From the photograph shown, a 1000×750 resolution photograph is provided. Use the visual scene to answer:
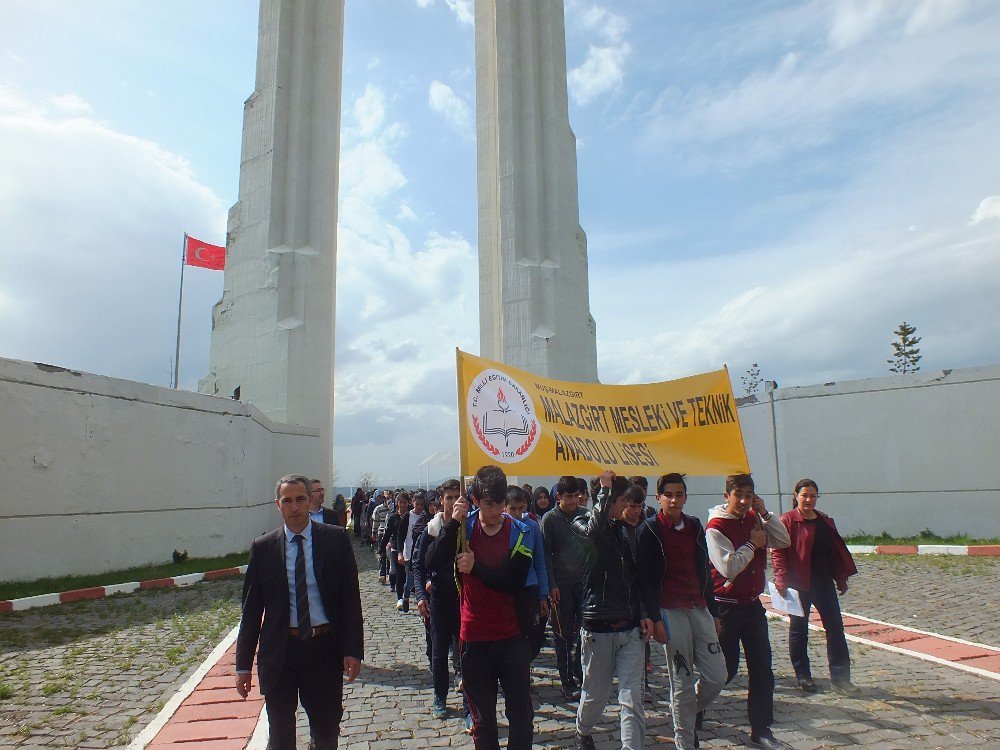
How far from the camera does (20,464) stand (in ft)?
34.3

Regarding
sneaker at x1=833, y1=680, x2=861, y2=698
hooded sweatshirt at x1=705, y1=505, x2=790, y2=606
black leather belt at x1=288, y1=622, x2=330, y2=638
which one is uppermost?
hooded sweatshirt at x1=705, y1=505, x2=790, y2=606

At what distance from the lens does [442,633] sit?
538cm

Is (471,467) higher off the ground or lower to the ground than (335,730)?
higher

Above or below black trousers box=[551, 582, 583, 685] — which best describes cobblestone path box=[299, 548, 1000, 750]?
below

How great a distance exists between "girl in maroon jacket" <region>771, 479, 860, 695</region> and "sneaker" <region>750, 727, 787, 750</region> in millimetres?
1413

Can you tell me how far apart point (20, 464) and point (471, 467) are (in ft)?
30.0

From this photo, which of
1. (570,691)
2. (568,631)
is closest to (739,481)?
(568,631)

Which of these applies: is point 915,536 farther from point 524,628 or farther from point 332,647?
point 332,647

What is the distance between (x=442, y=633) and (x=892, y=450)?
44.7 ft

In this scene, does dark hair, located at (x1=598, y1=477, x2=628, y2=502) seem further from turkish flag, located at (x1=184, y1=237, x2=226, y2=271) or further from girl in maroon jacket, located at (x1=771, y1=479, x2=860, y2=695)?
turkish flag, located at (x1=184, y1=237, x2=226, y2=271)

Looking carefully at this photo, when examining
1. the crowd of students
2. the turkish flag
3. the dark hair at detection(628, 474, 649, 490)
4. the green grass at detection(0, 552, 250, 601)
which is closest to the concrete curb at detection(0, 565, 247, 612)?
the green grass at detection(0, 552, 250, 601)

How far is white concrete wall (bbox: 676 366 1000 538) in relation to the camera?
14.5m

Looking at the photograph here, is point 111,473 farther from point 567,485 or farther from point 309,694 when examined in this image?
point 309,694

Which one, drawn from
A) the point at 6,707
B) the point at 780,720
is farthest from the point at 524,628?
the point at 6,707
